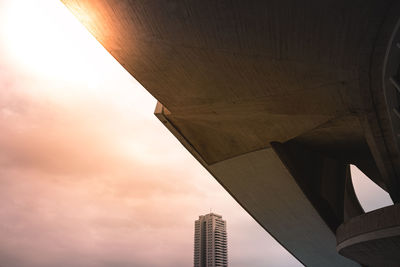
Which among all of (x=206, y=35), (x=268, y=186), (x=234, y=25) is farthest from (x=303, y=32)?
(x=268, y=186)

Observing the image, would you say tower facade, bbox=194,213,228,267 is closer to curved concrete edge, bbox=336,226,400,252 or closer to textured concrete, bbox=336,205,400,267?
textured concrete, bbox=336,205,400,267

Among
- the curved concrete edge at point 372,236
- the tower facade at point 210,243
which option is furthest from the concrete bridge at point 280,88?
the tower facade at point 210,243

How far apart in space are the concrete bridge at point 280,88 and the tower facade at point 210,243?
301 ft

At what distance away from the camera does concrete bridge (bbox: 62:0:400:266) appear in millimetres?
6348

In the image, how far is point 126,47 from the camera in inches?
304

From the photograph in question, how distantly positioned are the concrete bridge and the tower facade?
301ft

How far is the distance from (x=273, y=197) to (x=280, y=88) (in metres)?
7.16

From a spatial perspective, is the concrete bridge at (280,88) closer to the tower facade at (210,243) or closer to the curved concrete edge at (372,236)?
the curved concrete edge at (372,236)

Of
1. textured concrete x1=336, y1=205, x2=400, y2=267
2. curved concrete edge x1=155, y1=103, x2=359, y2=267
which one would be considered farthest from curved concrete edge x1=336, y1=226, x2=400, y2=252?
curved concrete edge x1=155, y1=103, x2=359, y2=267

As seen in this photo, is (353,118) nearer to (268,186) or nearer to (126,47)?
(268,186)

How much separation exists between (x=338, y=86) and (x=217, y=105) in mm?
3560

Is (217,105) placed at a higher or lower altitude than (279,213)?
higher

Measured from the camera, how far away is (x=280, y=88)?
9.01 meters

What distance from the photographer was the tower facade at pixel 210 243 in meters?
100
